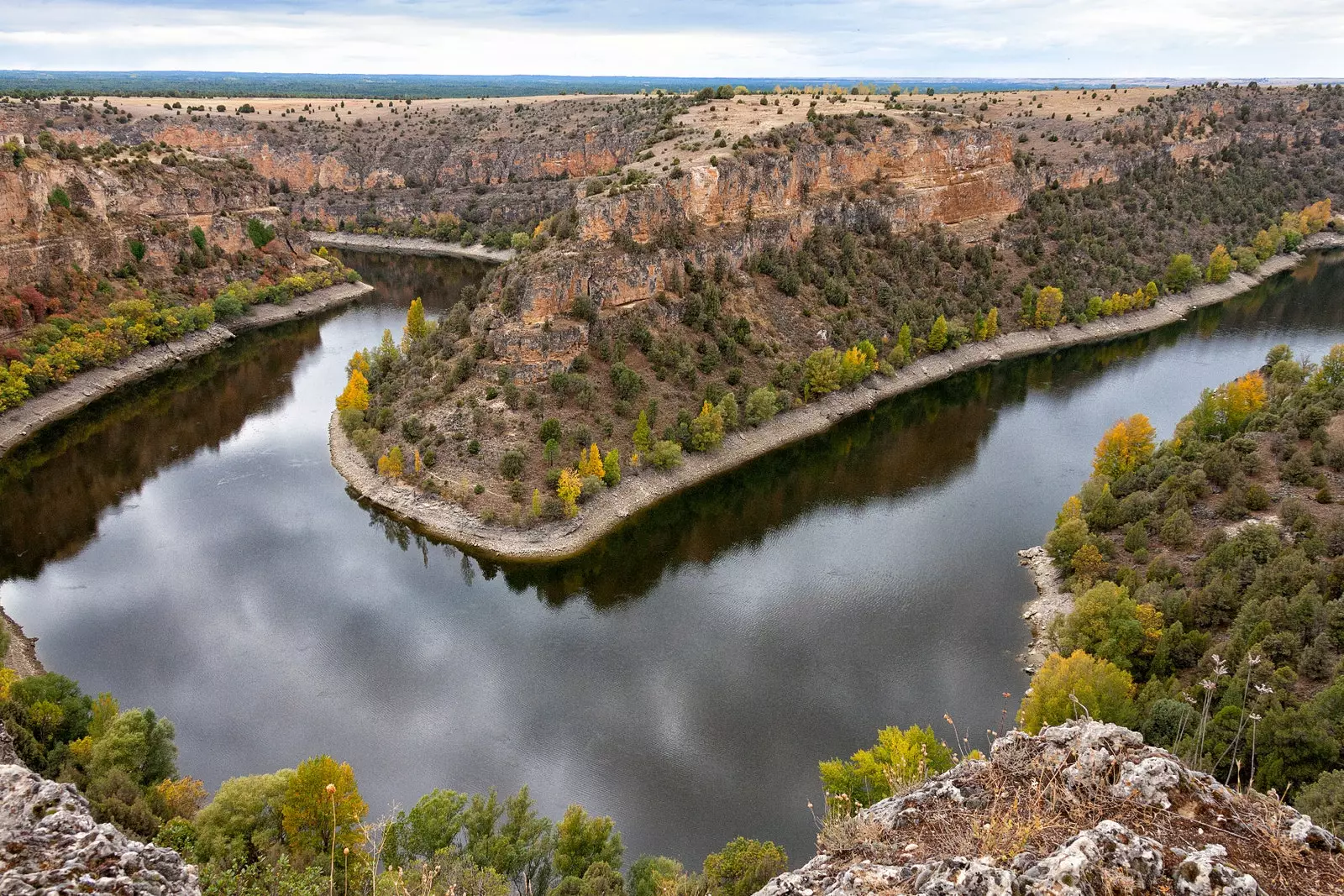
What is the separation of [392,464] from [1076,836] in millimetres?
39227

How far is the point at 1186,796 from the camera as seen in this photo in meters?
8.91

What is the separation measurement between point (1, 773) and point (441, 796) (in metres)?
12.9

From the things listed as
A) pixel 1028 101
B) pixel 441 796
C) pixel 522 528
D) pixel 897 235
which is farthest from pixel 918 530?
pixel 1028 101

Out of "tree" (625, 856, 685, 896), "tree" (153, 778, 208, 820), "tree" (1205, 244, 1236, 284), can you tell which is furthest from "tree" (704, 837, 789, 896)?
"tree" (1205, 244, 1236, 284)

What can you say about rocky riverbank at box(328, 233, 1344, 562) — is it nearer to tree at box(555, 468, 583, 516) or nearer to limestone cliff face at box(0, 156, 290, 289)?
tree at box(555, 468, 583, 516)

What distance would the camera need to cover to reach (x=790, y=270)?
199 ft

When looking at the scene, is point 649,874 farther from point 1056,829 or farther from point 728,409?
point 728,409

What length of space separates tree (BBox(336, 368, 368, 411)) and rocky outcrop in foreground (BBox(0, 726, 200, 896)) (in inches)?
1629

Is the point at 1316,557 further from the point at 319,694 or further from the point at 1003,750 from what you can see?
the point at 319,694

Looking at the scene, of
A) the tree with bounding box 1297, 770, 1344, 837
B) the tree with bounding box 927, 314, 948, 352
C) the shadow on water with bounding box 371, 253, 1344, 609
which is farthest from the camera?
the tree with bounding box 927, 314, 948, 352

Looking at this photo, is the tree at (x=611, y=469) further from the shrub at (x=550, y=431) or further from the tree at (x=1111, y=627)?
the tree at (x=1111, y=627)

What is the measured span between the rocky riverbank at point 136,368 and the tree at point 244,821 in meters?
38.8

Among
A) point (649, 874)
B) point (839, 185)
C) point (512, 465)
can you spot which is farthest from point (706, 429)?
point (839, 185)

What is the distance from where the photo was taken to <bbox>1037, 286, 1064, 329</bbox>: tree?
68500 millimetres
